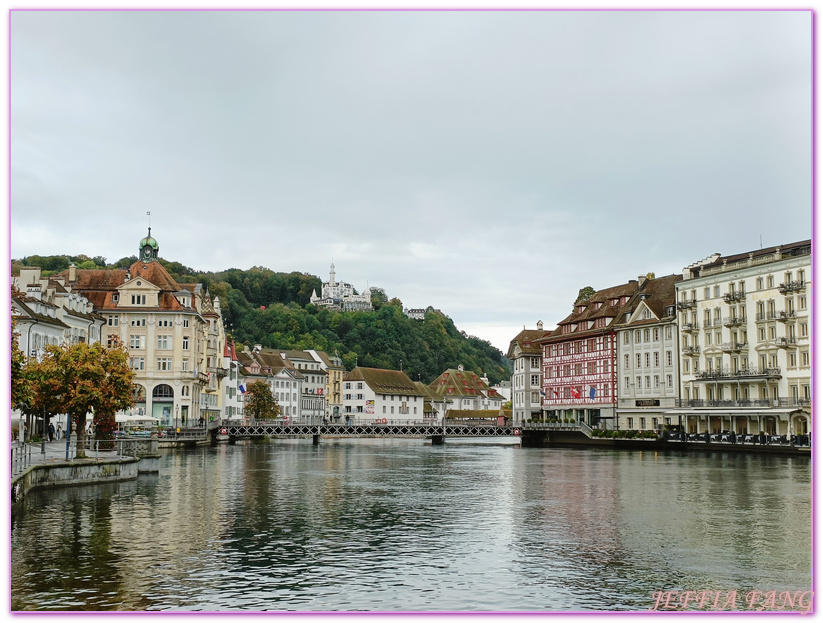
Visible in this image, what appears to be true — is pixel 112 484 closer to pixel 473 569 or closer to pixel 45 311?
pixel 473 569

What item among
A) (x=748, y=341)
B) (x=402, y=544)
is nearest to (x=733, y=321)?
(x=748, y=341)

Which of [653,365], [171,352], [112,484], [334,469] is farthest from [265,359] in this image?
[112,484]

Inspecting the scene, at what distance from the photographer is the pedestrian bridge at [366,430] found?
109812 millimetres

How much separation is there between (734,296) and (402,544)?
70.2 m

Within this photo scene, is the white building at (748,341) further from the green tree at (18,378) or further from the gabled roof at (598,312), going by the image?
the green tree at (18,378)

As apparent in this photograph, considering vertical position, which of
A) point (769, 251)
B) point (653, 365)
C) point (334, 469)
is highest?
point (769, 251)

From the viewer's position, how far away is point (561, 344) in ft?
395

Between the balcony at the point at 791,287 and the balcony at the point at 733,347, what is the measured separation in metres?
7.31

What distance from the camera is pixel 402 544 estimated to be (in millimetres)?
26859

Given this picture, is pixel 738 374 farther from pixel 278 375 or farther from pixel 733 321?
pixel 278 375

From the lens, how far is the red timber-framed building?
109375 mm

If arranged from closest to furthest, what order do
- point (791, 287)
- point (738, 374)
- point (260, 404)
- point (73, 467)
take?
1. point (73, 467)
2. point (791, 287)
3. point (738, 374)
4. point (260, 404)

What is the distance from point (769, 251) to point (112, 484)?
214 ft

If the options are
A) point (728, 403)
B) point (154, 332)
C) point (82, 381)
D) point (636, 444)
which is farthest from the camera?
point (154, 332)
